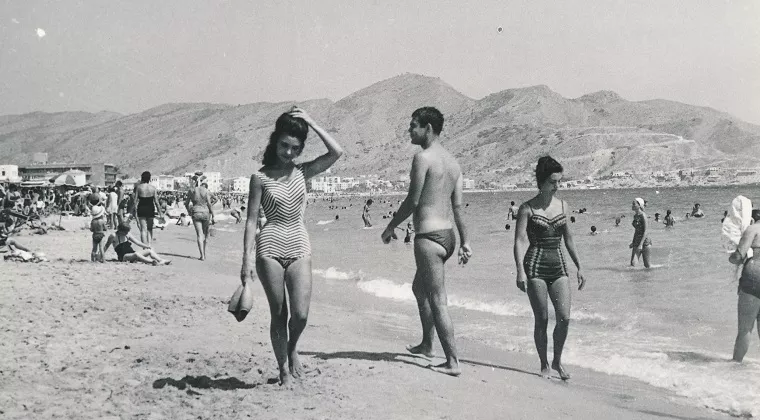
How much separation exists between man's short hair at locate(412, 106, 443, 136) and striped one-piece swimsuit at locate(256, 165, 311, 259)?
4.12 ft

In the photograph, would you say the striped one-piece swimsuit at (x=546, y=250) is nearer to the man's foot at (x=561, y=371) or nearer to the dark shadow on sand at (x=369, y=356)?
the man's foot at (x=561, y=371)

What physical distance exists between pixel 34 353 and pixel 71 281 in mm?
4032

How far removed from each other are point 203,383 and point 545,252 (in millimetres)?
2798

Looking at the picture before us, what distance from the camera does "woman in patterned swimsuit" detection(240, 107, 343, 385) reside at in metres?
3.96

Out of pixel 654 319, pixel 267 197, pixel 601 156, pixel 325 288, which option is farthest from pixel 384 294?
pixel 601 156

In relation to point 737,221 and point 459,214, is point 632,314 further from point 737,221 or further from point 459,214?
point 459,214

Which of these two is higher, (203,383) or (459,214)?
(459,214)

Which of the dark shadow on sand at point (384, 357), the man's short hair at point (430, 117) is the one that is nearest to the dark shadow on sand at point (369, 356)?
the dark shadow on sand at point (384, 357)

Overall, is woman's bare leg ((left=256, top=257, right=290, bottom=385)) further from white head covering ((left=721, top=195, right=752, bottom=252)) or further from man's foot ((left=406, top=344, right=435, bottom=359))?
white head covering ((left=721, top=195, right=752, bottom=252))

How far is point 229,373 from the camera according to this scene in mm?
4508

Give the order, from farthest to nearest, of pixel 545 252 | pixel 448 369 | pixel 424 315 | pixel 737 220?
pixel 737 220
pixel 424 315
pixel 545 252
pixel 448 369

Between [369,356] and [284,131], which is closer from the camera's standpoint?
[284,131]

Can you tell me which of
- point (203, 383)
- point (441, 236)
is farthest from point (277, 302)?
point (441, 236)

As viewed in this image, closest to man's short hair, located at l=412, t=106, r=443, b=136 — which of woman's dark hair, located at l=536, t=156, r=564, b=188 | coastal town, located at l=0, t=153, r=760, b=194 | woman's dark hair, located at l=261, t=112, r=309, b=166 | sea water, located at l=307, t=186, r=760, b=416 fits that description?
woman's dark hair, located at l=536, t=156, r=564, b=188
